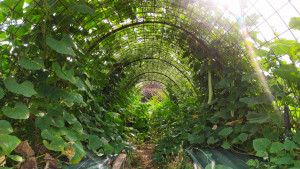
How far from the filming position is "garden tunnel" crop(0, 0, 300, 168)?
59.9 inches

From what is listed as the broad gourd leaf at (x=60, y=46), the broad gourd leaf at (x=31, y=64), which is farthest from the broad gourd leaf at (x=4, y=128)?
the broad gourd leaf at (x=60, y=46)

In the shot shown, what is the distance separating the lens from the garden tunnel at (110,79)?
152 cm

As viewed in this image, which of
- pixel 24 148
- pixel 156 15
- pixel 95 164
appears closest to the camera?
pixel 24 148

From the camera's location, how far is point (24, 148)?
1384 millimetres

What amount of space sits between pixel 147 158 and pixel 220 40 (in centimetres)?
209

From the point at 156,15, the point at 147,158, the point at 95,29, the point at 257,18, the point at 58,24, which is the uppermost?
the point at 156,15

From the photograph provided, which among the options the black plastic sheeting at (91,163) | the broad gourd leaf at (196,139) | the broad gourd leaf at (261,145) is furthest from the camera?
the broad gourd leaf at (196,139)

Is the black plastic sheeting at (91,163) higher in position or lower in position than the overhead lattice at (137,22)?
lower

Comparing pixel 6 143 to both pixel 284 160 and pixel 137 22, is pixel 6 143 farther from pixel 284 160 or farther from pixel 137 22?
pixel 137 22

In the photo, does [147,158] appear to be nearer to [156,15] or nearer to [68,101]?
[68,101]

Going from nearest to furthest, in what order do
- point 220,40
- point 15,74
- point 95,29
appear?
point 15,74, point 220,40, point 95,29

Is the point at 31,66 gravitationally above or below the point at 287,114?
above

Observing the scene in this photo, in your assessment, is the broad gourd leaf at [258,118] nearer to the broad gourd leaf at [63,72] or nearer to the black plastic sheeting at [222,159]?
the black plastic sheeting at [222,159]

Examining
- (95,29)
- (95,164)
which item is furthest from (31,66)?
(95,29)
